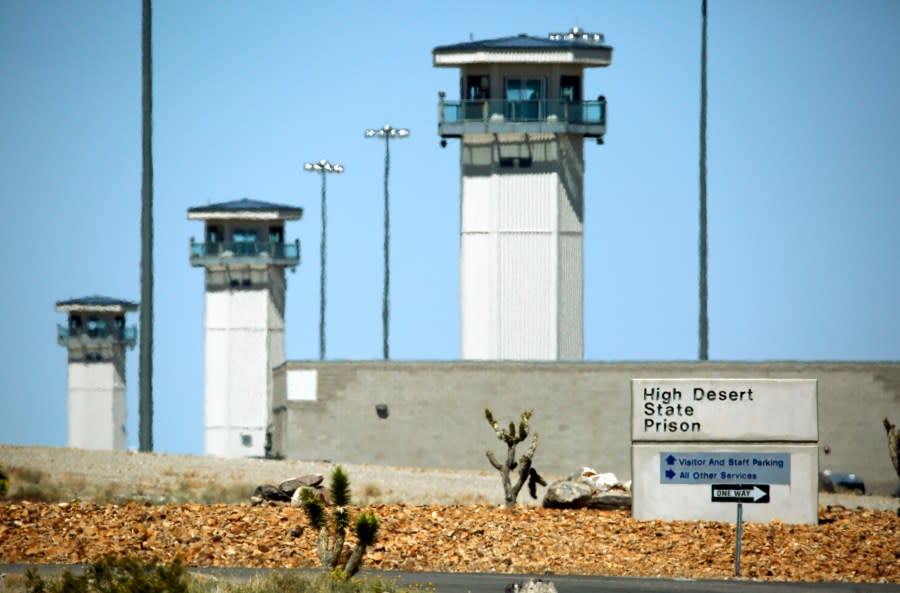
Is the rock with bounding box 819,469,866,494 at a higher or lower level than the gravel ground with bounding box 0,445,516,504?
lower

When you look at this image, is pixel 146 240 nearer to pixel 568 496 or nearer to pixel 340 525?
pixel 568 496

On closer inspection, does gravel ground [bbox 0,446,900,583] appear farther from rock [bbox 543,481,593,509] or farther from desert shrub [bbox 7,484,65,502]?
desert shrub [bbox 7,484,65,502]

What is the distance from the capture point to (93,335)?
94.3 meters

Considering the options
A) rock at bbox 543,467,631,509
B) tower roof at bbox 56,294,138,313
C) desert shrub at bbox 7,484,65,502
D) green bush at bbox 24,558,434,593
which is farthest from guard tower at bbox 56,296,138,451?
green bush at bbox 24,558,434,593

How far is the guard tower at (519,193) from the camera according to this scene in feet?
182

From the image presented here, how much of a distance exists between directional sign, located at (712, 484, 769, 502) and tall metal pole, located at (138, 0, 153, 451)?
20.8 m

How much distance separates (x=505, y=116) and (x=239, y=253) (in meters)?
27.3

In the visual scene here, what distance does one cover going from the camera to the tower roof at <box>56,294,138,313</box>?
94000 millimetres

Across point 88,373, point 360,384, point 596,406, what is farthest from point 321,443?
point 88,373

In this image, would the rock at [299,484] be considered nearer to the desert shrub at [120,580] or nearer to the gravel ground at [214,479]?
the gravel ground at [214,479]

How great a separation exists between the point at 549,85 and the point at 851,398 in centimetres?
1347

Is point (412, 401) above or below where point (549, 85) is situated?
below

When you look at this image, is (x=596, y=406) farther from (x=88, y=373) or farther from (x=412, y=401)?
(x=88, y=373)

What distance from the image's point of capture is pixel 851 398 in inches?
1997
